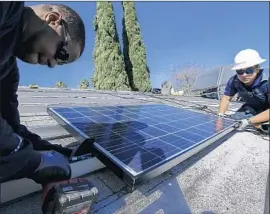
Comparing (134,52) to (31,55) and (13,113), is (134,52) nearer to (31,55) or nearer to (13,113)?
(13,113)

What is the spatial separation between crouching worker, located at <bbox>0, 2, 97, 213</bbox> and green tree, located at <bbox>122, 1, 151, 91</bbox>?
16465 millimetres

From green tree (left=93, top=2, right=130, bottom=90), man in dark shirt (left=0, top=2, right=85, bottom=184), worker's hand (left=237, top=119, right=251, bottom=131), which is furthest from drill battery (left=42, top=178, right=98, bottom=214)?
green tree (left=93, top=2, right=130, bottom=90)

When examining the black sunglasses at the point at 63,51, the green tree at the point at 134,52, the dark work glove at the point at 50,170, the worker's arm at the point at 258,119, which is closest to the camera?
the dark work glove at the point at 50,170

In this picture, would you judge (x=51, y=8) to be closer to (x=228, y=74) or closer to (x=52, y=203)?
(x=52, y=203)

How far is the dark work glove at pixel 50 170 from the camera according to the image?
1.33 meters

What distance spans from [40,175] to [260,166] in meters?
1.95

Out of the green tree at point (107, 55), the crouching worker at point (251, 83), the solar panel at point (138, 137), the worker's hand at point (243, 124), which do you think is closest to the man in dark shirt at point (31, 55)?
the solar panel at point (138, 137)

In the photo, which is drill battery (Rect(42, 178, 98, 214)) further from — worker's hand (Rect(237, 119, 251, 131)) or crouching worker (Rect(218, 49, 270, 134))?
crouching worker (Rect(218, 49, 270, 134))

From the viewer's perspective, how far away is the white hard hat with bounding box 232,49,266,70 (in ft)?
14.4

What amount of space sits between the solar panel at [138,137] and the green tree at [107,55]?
44.0 feet

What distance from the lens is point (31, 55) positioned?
1.51 m

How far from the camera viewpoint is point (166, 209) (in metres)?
1.57

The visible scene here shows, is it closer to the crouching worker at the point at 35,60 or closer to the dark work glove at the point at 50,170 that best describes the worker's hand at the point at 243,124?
the crouching worker at the point at 35,60

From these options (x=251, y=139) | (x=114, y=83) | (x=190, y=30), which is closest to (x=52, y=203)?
(x=251, y=139)
